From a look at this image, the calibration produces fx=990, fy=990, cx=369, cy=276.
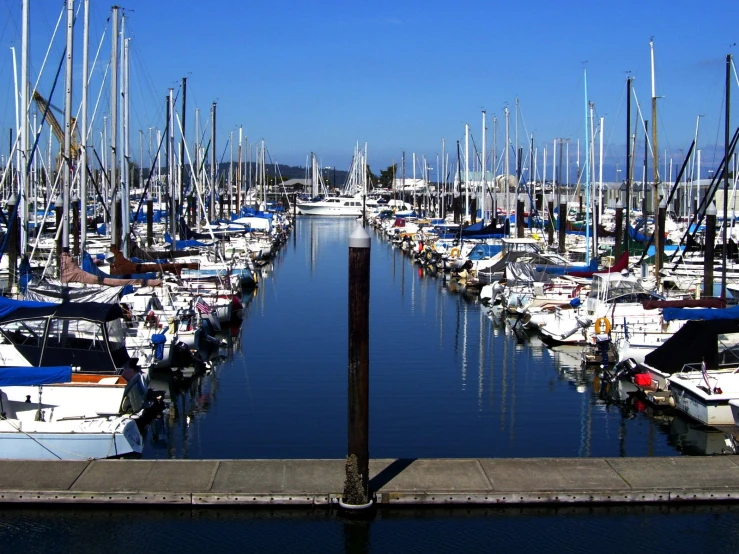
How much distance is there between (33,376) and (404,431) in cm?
773

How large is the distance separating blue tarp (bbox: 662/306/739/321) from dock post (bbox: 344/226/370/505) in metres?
13.2

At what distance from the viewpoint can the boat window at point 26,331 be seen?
21.6 metres

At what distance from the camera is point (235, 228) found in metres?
67.9

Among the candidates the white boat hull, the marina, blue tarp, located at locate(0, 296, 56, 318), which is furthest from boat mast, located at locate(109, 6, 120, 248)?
the white boat hull

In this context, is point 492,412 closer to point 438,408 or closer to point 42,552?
point 438,408

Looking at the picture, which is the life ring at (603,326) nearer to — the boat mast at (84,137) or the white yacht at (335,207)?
the boat mast at (84,137)

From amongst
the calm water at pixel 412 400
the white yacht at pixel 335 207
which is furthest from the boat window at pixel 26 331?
the white yacht at pixel 335 207

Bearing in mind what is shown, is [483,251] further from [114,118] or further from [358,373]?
[358,373]

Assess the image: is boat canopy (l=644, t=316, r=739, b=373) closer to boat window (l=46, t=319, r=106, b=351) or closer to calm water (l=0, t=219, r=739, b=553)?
calm water (l=0, t=219, r=739, b=553)

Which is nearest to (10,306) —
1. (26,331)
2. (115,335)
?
(26,331)

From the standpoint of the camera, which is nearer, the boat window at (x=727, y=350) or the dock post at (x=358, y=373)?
the dock post at (x=358, y=373)

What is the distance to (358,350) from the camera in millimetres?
14750

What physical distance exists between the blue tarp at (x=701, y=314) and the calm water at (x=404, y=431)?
113 inches

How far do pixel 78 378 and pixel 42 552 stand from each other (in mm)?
6068
